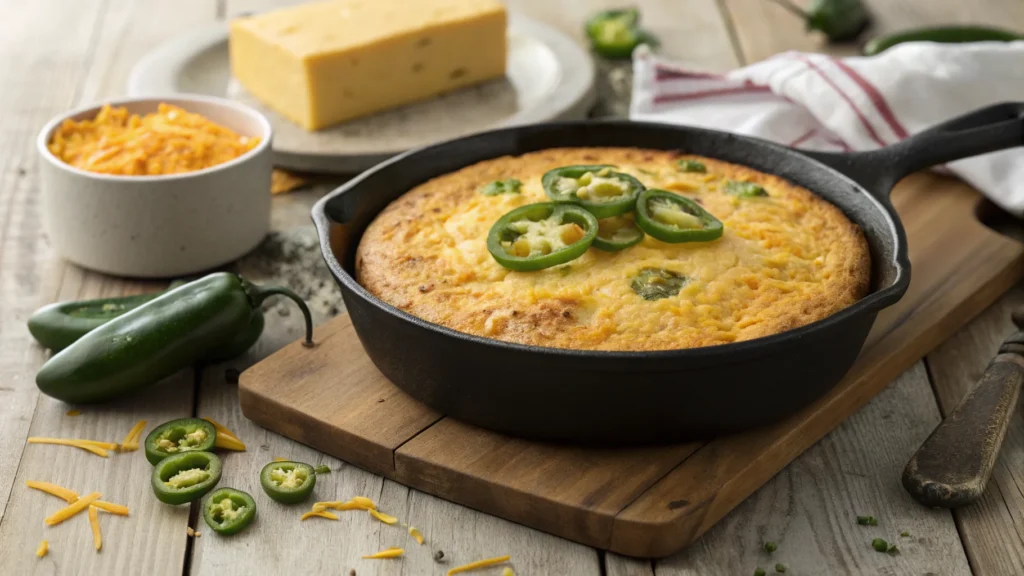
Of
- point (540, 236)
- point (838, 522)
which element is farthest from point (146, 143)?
point (838, 522)

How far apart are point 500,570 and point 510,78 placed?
3062 millimetres

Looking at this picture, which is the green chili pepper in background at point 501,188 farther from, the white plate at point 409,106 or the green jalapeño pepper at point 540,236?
the white plate at point 409,106

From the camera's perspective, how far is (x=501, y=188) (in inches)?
130

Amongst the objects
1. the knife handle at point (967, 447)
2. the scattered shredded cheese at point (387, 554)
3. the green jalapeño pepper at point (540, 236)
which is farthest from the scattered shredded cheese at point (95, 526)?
the knife handle at point (967, 447)

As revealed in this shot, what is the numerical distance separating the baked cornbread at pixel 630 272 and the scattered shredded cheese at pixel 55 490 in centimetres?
87

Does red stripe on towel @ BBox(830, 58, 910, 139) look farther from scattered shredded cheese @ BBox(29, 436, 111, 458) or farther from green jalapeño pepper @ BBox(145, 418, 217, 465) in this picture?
scattered shredded cheese @ BBox(29, 436, 111, 458)

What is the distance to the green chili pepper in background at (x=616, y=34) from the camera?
534 cm

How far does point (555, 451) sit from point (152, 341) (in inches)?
43.3

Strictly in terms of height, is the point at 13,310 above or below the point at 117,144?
below

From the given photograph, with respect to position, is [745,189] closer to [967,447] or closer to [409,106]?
[967,447]

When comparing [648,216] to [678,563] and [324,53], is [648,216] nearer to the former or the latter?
[678,563]

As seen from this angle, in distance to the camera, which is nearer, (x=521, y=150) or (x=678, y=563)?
(x=678, y=563)

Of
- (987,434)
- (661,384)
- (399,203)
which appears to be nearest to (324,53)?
(399,203)

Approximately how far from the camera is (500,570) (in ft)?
8.06
